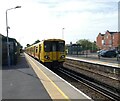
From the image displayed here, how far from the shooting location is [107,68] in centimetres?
2853

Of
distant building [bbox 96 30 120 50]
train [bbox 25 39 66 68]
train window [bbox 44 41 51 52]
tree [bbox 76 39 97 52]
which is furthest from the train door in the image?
tree [bbox 76 39 97 52]

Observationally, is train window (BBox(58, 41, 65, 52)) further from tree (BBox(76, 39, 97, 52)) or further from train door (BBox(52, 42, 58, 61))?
tree (BBox(76, 39, 97, 52))

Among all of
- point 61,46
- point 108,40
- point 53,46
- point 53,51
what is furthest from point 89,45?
point 53,51

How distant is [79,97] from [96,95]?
154 inches

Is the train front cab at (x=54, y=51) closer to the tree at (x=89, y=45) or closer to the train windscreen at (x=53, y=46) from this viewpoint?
the train windscreen at (x=53, y=46)

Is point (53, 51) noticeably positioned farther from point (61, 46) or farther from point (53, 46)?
point (61, 46)

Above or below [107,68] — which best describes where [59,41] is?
above

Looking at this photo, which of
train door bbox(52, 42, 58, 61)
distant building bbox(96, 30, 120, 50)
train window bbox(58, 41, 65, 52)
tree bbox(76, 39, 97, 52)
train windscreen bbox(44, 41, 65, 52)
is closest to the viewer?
train door bbox(52, 42, 58, 61)

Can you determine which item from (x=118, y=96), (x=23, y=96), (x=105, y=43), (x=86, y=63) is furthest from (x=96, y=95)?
(x=105, y=43)

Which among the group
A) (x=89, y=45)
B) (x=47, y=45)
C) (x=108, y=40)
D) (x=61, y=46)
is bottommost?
(x=61, y=46)

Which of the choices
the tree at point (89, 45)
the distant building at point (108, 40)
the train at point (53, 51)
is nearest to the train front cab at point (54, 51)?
the train at point (53, 51)

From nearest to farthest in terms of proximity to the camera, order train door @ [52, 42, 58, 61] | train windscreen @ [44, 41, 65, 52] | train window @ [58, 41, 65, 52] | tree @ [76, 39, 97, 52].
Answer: train door @ [52, 42, 58, 61] < train windscreen @ [44, 41, 65, 52] < train window @ [58, 41, 65, 52] < tree @ [76, 39, 97, 52]

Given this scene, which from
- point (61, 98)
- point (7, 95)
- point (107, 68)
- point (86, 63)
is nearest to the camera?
point (61, 98)

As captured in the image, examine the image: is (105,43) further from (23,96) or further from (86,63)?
(23,96)
